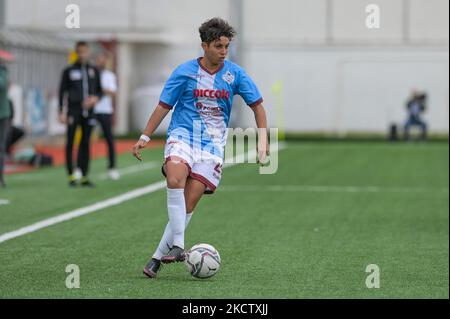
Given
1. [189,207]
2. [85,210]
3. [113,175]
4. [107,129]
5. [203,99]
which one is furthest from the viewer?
[107,129]

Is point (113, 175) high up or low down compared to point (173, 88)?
down

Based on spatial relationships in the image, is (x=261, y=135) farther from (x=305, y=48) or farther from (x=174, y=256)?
(x=305, y=48)

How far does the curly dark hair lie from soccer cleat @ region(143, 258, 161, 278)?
1724 mm

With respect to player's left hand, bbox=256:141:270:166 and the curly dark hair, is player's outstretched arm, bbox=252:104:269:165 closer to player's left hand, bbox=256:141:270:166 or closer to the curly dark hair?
player's left hand, bbox=256:141:270:166

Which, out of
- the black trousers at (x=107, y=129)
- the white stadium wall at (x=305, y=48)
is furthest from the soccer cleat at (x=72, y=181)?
the white stadium wall at (x=305, y=48)

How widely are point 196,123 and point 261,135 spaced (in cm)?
51

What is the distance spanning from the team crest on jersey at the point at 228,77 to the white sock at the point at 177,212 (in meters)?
0.90

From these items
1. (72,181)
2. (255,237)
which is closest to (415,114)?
(72,181)

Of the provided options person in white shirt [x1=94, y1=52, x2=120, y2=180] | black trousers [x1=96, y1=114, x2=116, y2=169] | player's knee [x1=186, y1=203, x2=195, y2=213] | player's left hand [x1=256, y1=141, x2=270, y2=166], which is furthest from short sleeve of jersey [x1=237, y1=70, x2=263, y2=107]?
black trousers [x1=96, y1=114, x2=116, y2=169]

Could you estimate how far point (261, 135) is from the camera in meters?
9.79

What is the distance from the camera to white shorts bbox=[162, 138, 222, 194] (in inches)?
381

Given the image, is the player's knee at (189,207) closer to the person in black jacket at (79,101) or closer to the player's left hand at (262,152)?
the player's left hand at (262,152)

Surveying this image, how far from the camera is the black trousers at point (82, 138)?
1880cm

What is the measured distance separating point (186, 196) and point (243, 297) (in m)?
1.61
